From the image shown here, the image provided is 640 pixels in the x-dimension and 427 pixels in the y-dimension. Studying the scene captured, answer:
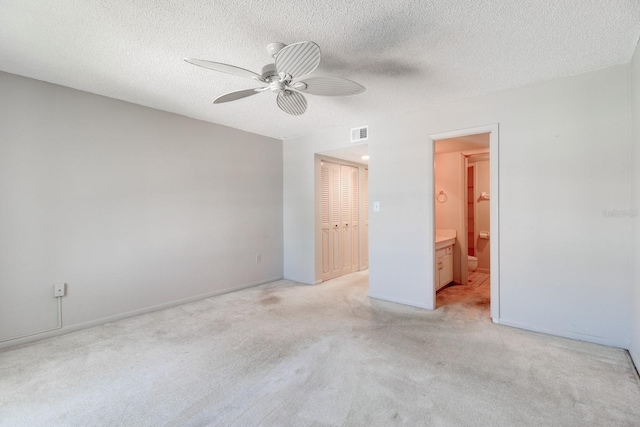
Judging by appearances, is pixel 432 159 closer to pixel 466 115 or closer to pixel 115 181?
pixel 466 115

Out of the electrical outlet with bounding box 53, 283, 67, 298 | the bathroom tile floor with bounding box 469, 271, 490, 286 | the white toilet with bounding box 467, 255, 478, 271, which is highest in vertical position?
the electrical outlet with bounding box 53, 283, 67, 298

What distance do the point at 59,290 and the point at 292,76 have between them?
2905mm

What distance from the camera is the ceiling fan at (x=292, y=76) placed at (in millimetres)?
1683

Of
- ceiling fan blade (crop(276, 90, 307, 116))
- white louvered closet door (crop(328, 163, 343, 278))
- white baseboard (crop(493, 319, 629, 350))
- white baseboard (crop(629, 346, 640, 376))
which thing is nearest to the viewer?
white baseboard (crop(629, 346, 640, 376))

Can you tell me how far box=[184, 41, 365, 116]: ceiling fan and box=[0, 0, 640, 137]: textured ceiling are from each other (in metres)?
0.28

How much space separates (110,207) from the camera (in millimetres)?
3160

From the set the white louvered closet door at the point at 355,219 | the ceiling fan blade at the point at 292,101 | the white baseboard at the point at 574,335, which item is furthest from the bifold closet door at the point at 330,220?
the white baseboard at the point at 574,335

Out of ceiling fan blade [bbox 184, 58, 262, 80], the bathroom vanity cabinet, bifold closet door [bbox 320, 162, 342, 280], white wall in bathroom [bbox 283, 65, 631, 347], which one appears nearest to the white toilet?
the bathroom vanity cabinet

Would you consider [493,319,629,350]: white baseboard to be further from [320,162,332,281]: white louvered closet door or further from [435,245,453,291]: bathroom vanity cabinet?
[320,162,332,281]: white louvered closet door

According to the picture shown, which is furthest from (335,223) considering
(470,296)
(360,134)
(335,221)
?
(470,296)

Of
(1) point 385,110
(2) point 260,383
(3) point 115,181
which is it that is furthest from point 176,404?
(1) point 385,110

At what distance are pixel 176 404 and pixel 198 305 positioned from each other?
1.97 meters

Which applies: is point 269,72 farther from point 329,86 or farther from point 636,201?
point 636,201

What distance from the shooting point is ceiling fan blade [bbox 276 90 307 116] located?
223cm
